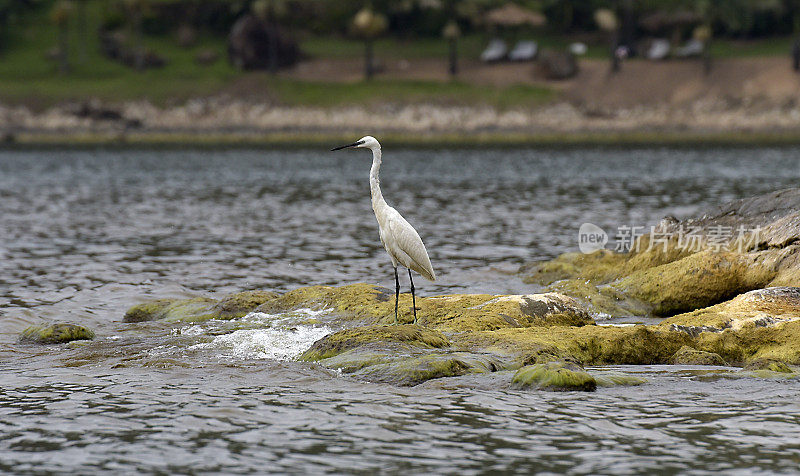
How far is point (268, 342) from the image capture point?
16.8 meters

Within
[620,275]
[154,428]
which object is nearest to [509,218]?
[620,275]

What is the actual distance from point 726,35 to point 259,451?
98.7 m

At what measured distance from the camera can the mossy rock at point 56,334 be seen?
57.5 feet

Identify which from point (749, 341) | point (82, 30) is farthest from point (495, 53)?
point (749, 341)

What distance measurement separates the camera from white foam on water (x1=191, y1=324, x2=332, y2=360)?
637 inches

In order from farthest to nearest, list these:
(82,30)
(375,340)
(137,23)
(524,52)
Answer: (82,30) < (137,23) < (524,52) < (375,340)

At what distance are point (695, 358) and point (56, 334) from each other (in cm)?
1006

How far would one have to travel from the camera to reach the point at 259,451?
11438 mm

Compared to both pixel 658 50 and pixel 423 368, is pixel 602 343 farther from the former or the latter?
pixel 658 50

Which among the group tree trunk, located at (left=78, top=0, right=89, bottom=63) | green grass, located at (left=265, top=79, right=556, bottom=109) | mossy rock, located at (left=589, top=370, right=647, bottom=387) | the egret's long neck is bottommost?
mossy rock, located at (left=589, top=370, right=647, bottom=387)

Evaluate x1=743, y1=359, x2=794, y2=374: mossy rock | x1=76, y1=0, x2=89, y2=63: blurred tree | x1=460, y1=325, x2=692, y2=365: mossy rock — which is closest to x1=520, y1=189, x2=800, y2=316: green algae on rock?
x1=460, y1=325, x2=692, y2=365: mossy rock

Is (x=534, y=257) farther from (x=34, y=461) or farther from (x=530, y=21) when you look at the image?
(x=530, y=21)

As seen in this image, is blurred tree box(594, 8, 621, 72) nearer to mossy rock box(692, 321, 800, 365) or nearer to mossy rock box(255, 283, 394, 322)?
mossy rock box(255, 283, 394, 322)

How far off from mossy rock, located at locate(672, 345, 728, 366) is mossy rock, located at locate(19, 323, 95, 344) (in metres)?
9.49
